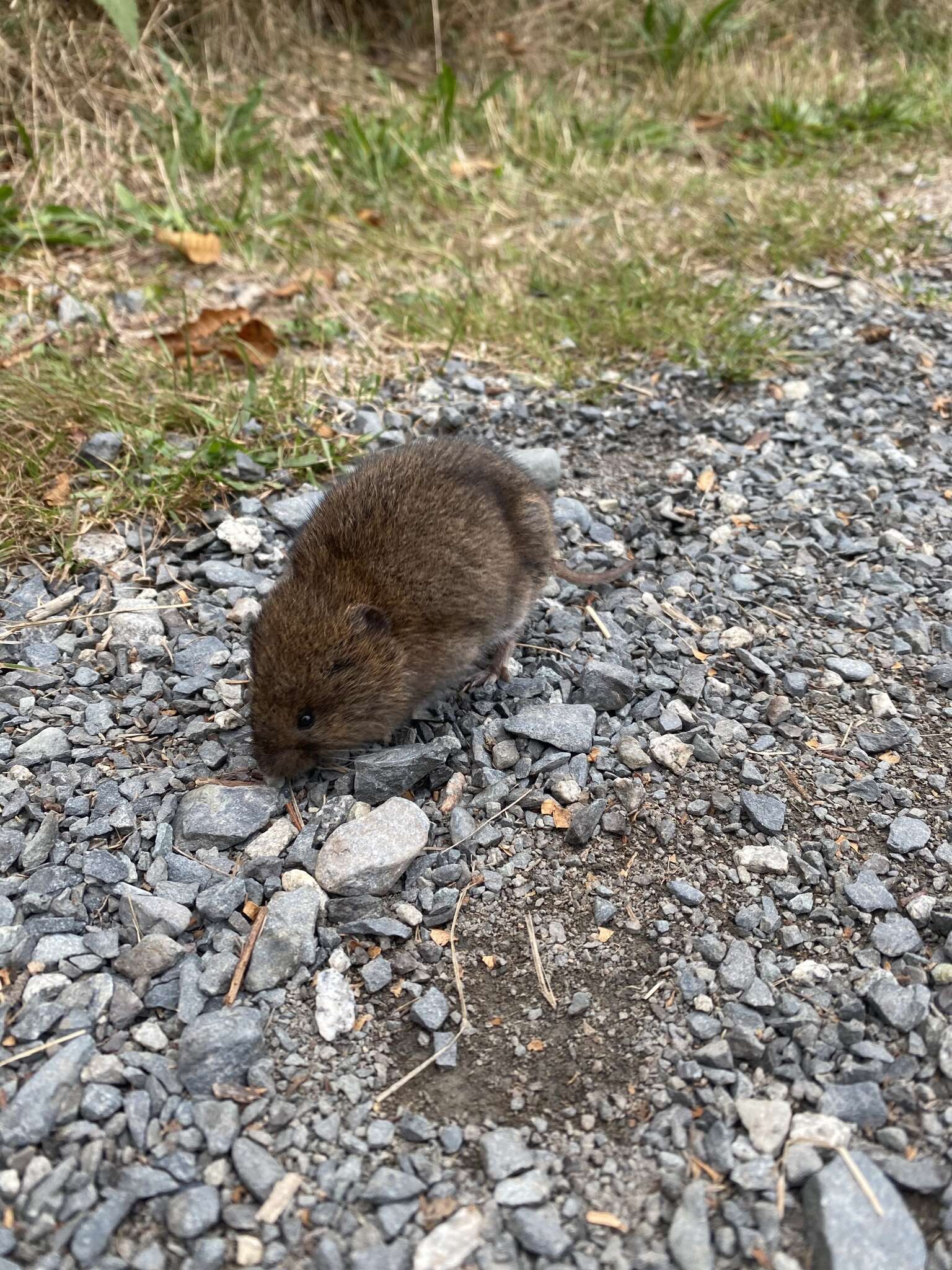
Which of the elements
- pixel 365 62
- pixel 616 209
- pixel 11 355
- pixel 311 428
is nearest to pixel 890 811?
pixel 311 428

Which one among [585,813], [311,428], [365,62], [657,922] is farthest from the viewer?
[365,62]

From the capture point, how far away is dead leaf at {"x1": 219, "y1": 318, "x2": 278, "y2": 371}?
562 cm

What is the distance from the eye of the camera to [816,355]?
Answer: 19.6ft

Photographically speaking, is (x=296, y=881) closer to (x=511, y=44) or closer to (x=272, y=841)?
(x=272, y=841)

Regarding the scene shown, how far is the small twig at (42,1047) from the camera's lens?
2652 millimetres

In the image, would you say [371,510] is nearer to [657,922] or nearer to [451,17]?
[657,922]

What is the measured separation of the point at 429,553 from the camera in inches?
145

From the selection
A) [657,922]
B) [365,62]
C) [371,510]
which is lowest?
[657,922]

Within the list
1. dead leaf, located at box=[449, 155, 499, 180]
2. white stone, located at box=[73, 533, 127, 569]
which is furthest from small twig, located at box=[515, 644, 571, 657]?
dead leaf, located at box=[449, 155, 499, 180]

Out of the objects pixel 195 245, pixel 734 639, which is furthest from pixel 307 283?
pixel 734 639

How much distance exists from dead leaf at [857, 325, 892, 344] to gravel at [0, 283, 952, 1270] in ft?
5.63

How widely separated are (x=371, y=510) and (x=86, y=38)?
5.39 meters

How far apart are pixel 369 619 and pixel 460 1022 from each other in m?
1.32

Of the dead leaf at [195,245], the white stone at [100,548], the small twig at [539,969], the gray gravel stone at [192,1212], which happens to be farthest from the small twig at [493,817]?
the dead leaf at [195,245]
